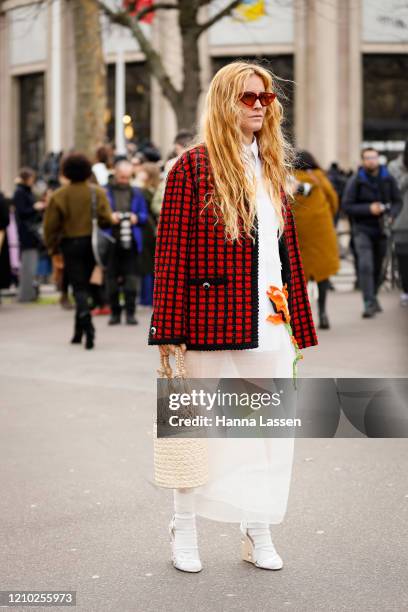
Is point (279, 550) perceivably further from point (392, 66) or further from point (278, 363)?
point (392, 66)

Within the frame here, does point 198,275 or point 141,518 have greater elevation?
point 198,275

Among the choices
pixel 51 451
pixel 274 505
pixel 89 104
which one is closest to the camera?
pixel 274 505

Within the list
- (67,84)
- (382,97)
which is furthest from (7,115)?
(382,97)

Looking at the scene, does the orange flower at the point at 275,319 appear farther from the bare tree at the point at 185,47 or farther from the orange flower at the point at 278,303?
the bare tree at the point at 185,47

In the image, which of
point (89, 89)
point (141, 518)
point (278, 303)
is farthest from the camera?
point (89, 89)

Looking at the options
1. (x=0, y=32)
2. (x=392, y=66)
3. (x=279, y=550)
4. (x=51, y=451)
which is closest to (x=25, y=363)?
(x=51, y=451)

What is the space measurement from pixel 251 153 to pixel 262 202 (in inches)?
7.5

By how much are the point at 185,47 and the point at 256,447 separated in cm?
1566

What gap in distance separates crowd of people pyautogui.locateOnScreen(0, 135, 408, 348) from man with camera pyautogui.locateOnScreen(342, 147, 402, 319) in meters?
0.01

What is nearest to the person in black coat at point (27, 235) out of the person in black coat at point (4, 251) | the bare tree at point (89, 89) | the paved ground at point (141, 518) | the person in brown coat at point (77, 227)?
the person in black coat at point (4, 251)

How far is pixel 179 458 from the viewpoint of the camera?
4500mm

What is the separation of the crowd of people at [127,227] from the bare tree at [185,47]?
2.85 metres

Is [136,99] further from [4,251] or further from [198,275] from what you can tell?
[198,275]

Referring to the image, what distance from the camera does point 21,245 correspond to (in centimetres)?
1691
